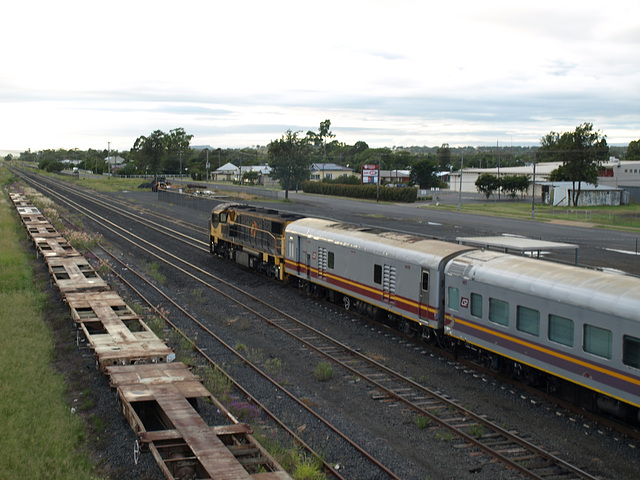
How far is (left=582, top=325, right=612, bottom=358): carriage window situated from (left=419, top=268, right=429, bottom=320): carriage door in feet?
18.7

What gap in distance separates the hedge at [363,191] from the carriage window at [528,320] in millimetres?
76304

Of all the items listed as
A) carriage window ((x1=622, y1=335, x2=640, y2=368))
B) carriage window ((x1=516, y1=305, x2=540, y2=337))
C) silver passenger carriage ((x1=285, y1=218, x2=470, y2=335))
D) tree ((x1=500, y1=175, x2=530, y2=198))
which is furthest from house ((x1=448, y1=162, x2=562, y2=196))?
carriage window ((x1=622, y1=335, x2=640, y2=368))

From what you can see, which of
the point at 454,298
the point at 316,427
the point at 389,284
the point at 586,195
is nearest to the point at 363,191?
the point at 586,195

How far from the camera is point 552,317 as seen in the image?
14219 mm

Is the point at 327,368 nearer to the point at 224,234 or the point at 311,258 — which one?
the point at 311,258

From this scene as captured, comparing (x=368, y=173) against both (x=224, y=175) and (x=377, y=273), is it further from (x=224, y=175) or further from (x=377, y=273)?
(x=377, y=273)

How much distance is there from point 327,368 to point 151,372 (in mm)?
5269

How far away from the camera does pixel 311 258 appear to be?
25.7 meters

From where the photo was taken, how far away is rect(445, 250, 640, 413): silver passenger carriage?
12.5m

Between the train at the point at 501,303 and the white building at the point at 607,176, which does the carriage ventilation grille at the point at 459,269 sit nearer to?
the train at the point at 501,303

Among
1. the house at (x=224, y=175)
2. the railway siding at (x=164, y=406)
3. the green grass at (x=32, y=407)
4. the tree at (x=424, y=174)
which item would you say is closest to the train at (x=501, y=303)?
the railway siding at (x=164, y=406)

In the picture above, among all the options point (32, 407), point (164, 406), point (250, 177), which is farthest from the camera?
point (250, 177)

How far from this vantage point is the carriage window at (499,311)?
15508mm

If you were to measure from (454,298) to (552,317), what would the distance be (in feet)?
11.7
